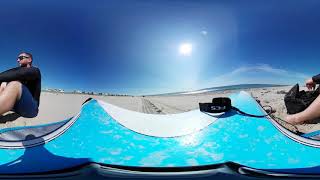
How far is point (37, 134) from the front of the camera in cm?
142

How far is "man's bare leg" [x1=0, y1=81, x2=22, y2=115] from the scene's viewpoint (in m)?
1.38

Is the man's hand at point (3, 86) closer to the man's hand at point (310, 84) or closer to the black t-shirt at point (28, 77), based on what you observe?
the black t-shirt at point (28, 77)

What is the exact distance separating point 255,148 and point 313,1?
48cm

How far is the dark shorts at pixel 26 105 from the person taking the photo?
4.52 ft

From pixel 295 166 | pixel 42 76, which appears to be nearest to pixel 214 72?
pixel 295 166

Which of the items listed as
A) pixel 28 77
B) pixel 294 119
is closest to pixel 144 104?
pixel 28 77

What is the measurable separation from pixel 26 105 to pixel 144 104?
39cm

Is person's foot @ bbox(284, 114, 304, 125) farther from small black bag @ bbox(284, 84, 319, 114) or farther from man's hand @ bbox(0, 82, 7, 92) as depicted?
man's hand @ bbox(0, 82, 7, 92)

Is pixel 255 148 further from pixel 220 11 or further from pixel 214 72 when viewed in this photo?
pixel 220 11

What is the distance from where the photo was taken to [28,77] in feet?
4.52

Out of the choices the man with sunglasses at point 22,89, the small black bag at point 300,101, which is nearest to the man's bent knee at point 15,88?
the man with sunglasses at point 22,89

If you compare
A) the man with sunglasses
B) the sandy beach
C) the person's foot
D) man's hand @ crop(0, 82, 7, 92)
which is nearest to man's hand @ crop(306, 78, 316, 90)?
the sandy beach

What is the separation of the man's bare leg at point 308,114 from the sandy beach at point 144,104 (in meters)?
0.02

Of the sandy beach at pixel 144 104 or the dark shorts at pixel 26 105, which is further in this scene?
the dark shorts at pixel 26 105
